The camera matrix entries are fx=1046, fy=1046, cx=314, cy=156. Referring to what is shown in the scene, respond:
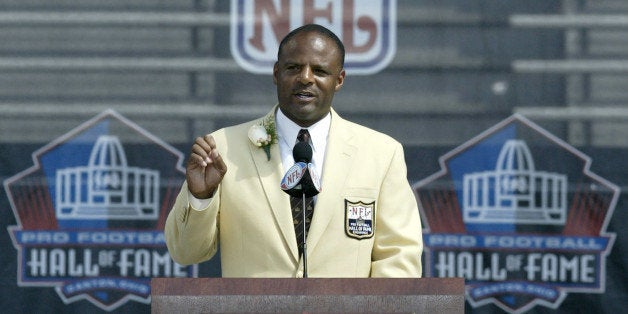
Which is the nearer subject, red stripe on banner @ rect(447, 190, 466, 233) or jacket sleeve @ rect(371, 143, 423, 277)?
jacket sleeve @ rect(371, 143, 423, 277)

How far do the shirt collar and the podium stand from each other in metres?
0.75

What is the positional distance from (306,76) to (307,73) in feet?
0.04

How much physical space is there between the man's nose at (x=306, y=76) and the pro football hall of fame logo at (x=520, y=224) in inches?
72.3

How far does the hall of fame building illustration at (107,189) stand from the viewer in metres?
4.59

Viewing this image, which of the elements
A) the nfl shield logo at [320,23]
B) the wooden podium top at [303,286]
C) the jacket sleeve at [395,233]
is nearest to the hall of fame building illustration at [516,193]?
the nfl shield logo at [320,23]

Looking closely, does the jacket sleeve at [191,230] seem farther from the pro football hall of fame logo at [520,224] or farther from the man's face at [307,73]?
the pro football hall of fame logo at [520,224]

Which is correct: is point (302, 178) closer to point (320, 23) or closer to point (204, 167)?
point (204, 167)

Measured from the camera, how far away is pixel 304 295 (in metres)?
2.23

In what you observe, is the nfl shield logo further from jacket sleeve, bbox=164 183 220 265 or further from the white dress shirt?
jacket sleeve, bbox=164 183 220 265

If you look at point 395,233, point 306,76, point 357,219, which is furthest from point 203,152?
point 395,233

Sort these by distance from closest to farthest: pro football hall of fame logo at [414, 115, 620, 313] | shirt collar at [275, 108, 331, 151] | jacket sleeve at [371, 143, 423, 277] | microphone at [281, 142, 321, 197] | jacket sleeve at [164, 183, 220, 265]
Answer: microphone at [281, 142, 321, 197] → jacket sleeve at [164, 183, 220, 265] → jacket sleeve at [371, 143, 423, 277] → shirt collar at [275, 108, 331, 151] → pro football hall of fame logo at [414, 115, 620, 313]

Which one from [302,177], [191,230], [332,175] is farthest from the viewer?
[332,175]

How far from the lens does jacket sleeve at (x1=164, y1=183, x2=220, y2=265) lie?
2721mm

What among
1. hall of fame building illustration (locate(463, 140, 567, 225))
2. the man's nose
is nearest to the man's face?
the man's nose
